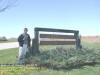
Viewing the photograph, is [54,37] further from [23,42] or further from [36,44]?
[23,42]

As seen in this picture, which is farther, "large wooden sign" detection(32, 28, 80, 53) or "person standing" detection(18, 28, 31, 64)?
"large wooden sign" detection(32, 28, 80, 53)

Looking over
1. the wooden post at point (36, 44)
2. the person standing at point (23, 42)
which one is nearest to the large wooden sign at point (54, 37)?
the wooden post at point (36, 44)

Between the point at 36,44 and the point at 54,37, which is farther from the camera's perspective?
the point at 54,37

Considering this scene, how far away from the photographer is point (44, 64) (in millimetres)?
5621

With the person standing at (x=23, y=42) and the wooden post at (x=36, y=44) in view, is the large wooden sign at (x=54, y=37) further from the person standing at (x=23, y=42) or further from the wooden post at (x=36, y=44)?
the person standing at (x=23, y=42)

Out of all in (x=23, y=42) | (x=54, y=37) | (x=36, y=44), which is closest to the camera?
(x=23, y=42)

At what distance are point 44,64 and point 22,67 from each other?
2.94 feet

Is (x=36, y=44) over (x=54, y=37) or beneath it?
beneath

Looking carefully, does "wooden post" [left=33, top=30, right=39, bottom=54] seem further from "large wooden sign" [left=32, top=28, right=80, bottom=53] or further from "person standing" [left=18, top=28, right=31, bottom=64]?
"person standing" [left=18, top=28, right=31, bottom=64]

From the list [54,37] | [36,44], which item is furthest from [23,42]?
[54,37]

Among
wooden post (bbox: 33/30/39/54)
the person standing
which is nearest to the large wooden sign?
wooden post (bbox: 33/30/39/54)

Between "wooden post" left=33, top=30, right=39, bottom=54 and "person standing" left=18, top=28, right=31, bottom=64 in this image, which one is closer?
"person standing" left=18, top=28, right=31, bottom=64

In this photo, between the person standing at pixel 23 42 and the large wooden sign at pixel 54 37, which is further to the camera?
the large wooden sign at pixel 54 37

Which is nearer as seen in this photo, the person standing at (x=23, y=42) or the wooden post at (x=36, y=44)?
the person standing at (x=23, y=42)
